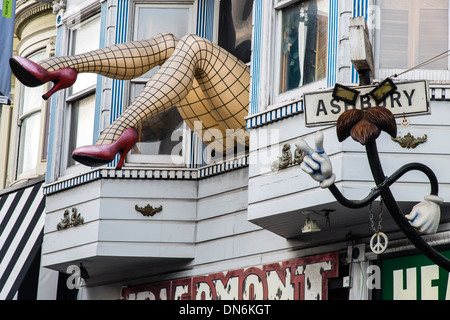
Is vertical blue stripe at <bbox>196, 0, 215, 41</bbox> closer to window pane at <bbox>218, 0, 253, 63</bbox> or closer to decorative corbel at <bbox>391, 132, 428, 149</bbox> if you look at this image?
window pane at <bbox>218, 0, 253, 63</bbox>

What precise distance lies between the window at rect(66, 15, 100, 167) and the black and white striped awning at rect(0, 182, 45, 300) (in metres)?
1.76

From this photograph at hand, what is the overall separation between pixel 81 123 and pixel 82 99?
34 centimetres

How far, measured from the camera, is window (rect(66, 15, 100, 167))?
13.1 metres

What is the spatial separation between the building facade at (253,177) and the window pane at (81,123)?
0.07 ft

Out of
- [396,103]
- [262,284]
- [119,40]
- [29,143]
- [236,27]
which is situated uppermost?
[236,27]

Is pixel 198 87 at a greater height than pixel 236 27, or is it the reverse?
pixel 236 27

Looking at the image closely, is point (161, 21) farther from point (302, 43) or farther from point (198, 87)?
point (302, 43)

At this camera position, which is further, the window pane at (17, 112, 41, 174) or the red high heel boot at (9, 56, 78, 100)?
the window pane at (17, 112, 41, 174)

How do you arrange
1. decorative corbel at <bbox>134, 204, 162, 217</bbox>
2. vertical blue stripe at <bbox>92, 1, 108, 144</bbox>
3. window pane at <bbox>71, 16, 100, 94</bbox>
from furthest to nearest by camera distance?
window pane at <bbox>71, 16, 100, 94</bbox>, vertical blue stripe at <bbox>92, 1, 108, 144</bbox>, decorative corbel at <bbox>134, 204, 162, 217</bbox>

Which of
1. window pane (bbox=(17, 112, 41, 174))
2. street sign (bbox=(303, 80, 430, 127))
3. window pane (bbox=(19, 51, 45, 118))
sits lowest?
street sign (bbox=(303, 80, 430, 127))

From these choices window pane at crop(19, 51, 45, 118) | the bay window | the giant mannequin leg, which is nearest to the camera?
the bay window

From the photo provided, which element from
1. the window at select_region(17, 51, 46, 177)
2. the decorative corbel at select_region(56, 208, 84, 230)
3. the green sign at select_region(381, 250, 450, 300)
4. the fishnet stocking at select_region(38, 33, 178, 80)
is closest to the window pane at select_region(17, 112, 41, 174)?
the window at select_region(17, 51, 46, 177)

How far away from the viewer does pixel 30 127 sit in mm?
Result: 16844

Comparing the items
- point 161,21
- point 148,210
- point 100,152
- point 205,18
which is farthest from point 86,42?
point 100,152
